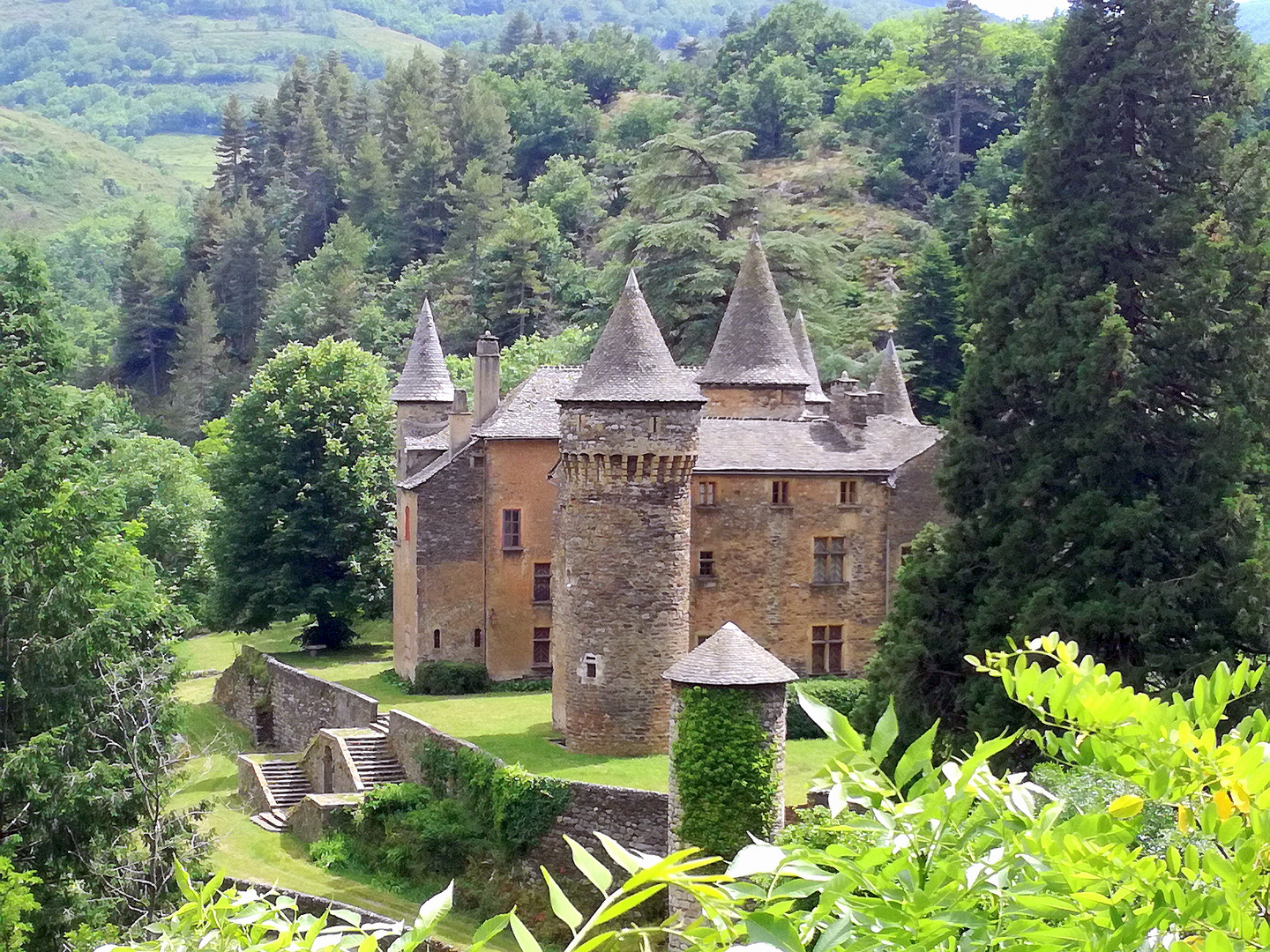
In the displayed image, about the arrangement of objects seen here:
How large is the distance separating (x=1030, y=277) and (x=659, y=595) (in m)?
10.7

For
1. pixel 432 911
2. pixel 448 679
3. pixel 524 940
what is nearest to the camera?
pixel 524 940

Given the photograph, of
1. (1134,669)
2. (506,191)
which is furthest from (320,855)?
(506,191)

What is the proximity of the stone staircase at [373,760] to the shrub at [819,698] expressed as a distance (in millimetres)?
9504

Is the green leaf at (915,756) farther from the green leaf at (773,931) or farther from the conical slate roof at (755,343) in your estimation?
the conical slate roof at (755,343)

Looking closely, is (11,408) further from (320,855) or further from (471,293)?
(471,293)

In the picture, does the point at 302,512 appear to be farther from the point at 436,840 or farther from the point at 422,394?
the point at 436,840

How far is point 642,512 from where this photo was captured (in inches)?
1352

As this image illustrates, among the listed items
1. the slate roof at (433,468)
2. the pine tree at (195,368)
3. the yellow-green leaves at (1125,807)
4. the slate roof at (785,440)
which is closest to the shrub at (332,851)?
the slate roof at (785,440)

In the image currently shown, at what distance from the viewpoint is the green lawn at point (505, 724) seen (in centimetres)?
3272

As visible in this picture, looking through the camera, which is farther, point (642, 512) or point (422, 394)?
point (422, 394)

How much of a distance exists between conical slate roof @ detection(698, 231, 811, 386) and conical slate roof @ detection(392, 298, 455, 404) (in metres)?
9.19

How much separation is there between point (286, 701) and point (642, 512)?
1734 cm

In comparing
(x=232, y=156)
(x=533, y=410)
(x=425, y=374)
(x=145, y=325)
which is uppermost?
(x=232, y=156)

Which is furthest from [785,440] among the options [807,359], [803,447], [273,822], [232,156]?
[232,156]
